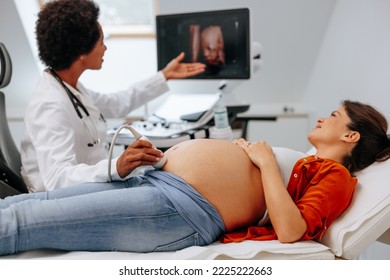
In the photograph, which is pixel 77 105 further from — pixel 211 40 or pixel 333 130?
pixel 333 130

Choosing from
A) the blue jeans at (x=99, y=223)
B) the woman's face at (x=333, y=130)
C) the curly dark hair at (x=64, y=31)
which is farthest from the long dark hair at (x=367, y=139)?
the curly dark hair at (x=64, y=31)

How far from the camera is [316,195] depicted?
1214 millimetres

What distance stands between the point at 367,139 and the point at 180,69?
0.94m

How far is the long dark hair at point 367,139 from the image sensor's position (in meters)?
1.37

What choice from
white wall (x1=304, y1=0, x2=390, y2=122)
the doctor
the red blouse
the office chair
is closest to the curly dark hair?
the doctor

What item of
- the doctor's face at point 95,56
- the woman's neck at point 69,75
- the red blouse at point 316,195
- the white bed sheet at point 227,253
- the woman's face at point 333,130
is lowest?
the white bed sheet at point 227,253

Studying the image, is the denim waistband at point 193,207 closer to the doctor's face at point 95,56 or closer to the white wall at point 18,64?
the doctor's face at point 95,56

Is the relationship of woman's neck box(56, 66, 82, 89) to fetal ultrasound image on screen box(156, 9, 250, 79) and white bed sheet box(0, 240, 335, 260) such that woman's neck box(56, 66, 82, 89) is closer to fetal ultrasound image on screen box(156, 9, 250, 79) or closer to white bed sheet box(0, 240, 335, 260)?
fetal ultrasound image on screen box(156, 9, 250, 79)

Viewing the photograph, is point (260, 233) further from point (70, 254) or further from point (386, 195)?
point (70, 254)

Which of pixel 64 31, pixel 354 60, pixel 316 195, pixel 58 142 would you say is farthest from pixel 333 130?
pixel 354 60

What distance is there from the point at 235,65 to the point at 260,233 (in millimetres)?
918

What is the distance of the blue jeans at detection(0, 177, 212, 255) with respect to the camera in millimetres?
1144

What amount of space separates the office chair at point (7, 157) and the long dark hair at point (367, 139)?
102 centimetres

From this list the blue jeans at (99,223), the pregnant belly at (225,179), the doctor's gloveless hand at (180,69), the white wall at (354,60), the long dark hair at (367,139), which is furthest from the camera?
the doctor's gloveless hand at (180,69)
